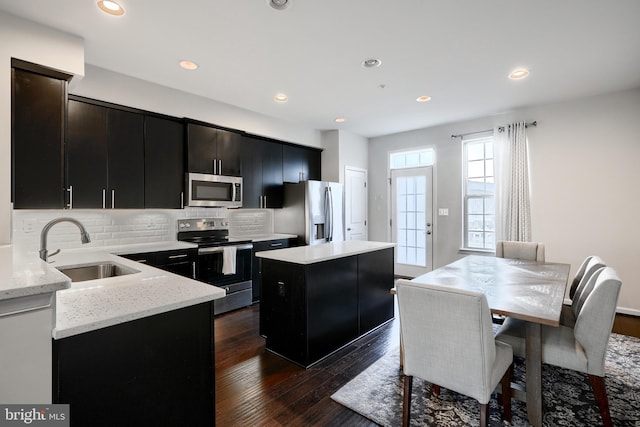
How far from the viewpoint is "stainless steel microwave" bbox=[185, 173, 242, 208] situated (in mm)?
3746

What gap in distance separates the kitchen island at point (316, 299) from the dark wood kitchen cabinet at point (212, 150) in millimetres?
1733

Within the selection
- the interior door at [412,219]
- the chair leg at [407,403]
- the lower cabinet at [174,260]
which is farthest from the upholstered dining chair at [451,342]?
the interior door at [412,219]

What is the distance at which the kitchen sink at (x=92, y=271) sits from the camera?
89.0 inches

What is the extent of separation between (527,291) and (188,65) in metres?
3.52

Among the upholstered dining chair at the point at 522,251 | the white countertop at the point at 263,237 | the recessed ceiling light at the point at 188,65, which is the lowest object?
the upholstered dining chair at the point at 522,251

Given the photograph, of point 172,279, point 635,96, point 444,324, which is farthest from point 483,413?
point 635,96

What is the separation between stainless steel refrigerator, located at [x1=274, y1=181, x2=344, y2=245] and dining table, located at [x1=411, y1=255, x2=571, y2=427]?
228cm

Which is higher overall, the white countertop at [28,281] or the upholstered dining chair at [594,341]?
the white countertop at [28,281]

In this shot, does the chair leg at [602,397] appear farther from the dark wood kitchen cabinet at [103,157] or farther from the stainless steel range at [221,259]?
the dark wood kitchen cabinet at [103,157]

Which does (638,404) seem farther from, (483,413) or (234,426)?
(234,426)

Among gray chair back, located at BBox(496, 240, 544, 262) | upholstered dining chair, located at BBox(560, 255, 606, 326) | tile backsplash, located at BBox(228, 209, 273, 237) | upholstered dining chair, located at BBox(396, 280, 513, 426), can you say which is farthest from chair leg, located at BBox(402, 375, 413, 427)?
tile backsplash, located at BBox(228, 209, 273, 237)

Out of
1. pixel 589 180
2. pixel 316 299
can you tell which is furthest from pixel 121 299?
pixel 589 180

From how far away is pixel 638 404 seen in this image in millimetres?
2000

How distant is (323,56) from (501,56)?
1652mm
